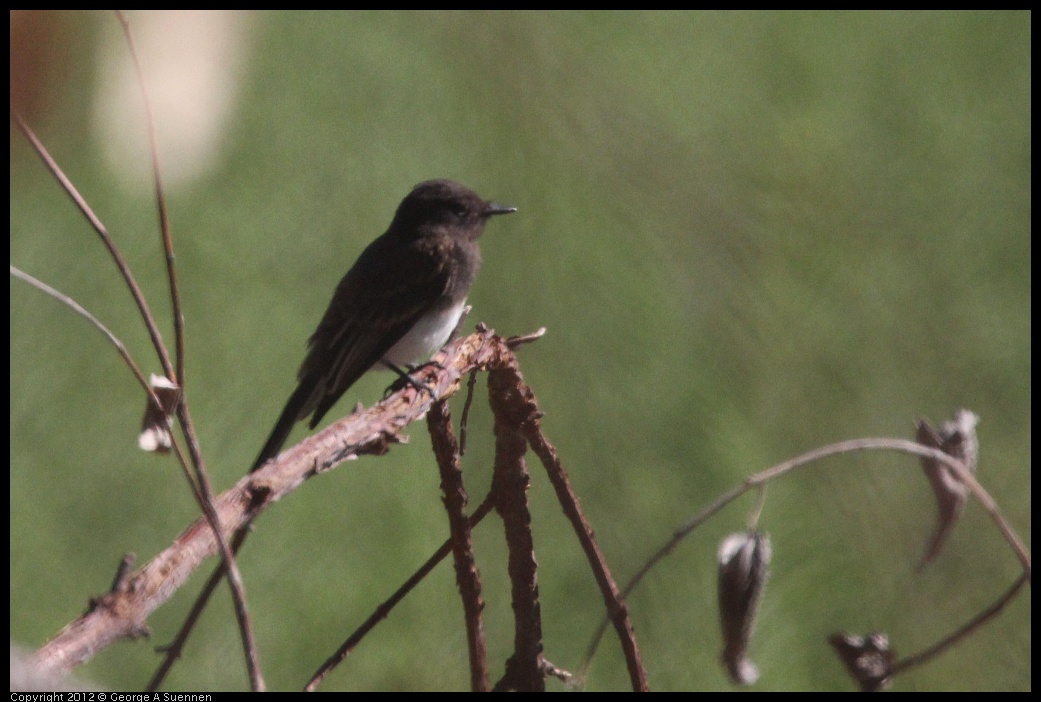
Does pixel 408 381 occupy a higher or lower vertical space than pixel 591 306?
lower

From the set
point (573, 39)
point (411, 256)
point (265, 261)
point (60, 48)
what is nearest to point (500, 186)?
point (573, 39)

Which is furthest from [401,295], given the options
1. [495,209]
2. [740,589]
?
[740,589]

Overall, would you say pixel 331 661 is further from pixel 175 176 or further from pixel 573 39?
pixel 175 176

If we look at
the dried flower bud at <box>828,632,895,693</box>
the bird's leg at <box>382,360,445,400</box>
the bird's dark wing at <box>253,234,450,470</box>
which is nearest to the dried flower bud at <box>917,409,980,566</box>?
the dried flower bud at <box>828,632,895,693</box>

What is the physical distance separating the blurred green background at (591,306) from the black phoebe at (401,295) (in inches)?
4.8

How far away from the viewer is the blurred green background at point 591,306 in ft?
4.32

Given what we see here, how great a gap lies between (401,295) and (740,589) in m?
2.21

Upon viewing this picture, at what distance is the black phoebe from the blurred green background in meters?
0.12

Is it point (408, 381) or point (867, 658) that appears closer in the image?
point (867, 658)

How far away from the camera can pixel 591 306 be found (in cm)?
153

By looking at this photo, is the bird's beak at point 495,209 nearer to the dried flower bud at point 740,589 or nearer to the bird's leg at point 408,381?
the bird's leg at point 408,381

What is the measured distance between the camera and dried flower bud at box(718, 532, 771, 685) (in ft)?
3.40

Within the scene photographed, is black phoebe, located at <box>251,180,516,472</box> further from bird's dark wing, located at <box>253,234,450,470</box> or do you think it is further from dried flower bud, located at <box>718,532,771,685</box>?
dried flower bud, located at <box>718,532,771,685</box>

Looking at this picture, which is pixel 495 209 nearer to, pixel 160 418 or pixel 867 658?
pixel 160 418
